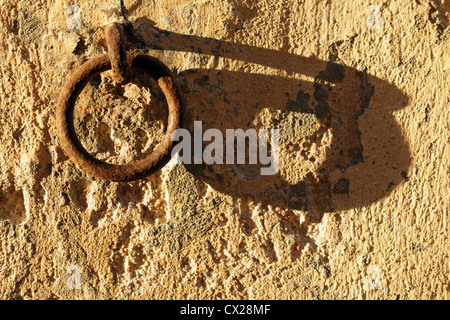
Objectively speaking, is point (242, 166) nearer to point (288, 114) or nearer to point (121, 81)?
point (288, 114)

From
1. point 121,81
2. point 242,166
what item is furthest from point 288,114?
point 121,81

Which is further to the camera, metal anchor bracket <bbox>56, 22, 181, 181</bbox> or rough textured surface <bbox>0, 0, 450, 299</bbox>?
rough textured surface <bbox>0, 0, 450, 299</bbox>

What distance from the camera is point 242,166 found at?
1020 millimetres

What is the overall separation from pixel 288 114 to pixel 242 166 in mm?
161

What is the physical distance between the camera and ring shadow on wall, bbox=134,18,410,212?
39.4 inches

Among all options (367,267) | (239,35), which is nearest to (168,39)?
(239,35)

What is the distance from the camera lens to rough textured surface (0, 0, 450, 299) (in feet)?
3.22

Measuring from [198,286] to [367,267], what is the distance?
39 cm

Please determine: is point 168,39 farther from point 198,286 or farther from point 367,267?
point 367,267

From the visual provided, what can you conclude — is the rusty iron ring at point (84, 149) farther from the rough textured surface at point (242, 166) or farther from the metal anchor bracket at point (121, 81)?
the rough textured surface at point (242, 166)

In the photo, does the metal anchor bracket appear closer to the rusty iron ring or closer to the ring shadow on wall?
the rusty iron ring

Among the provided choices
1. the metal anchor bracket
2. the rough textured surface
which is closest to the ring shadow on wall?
the rough textured surface

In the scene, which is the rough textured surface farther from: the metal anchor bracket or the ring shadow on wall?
the metal anchor bracket

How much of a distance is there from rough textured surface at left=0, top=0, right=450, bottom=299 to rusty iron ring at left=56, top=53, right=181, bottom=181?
12cm
